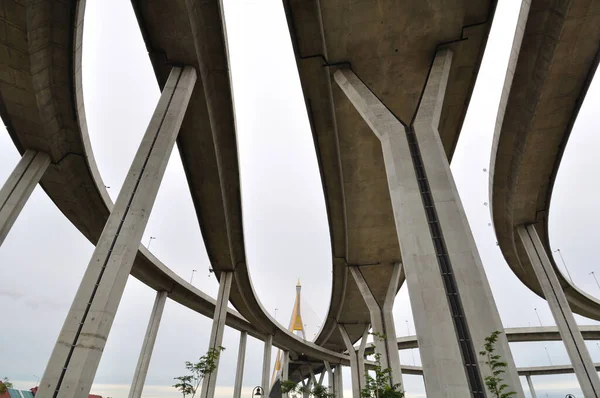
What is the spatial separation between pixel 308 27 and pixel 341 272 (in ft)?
64.3

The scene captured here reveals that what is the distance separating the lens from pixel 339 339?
48531 mm

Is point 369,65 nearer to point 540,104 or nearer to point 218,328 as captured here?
point 540,104

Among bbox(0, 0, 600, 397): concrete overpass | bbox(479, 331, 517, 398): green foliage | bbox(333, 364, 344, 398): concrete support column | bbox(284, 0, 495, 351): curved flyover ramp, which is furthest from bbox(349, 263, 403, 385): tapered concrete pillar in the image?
bbox(333, 364, 344, 398): concrete support column

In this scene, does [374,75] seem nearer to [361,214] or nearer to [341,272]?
[361,214]

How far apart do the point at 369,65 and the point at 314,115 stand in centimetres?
328

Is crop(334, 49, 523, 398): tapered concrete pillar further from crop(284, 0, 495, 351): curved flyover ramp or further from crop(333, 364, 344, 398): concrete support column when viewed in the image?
crop(333, 364, 344, 398): concrete support column

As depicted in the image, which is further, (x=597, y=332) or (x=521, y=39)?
(x=597, y=332)

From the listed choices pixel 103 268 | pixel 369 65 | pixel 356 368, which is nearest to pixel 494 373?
pixel 103 268

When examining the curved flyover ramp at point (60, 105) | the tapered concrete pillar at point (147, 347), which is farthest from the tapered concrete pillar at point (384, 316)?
the tapered concrete pillar at point (147, 347)

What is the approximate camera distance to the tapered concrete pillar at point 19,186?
43.2 feet

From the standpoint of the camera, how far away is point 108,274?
28.7ft

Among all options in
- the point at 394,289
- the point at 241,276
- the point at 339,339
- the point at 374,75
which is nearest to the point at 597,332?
the point at 339,339

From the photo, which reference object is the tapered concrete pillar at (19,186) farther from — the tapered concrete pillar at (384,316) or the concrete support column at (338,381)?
the concrete support column at (338,381)

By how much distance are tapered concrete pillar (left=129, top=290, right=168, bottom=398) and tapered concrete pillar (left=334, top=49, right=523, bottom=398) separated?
848 inches
